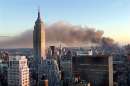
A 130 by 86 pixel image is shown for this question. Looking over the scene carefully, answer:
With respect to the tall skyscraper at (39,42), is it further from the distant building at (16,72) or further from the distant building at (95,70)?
the distant building at (16,72)

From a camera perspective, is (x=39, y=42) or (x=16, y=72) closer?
(x=16, y=72)

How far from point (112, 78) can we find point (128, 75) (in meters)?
1.77

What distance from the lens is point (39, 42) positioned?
71.9ft

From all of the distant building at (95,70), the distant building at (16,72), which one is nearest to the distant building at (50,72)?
A: the distant building at (95,70)

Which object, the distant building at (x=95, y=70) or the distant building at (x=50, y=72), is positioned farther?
the distant building at (x=95, y=70)

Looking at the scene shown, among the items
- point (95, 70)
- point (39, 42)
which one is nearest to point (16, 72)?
point (95, 70)

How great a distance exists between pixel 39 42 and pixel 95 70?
6733 mm

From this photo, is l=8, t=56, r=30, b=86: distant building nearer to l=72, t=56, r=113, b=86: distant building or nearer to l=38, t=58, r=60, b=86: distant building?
l=38, t=58, r=60, b=86: distant building

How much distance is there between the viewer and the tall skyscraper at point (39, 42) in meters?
20.1

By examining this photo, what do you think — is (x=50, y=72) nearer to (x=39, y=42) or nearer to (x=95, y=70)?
(x=95, y=70)

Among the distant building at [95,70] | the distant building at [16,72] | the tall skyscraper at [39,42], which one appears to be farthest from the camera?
the tall skyscraper at [39,42]

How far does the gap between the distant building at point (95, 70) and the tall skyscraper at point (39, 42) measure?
10.9 feet

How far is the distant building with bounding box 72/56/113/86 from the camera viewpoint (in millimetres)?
15648

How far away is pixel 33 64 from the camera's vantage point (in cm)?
1803
